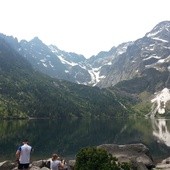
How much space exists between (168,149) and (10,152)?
152 feet

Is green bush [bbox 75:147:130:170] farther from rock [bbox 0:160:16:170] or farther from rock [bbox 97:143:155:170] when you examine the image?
rock [bbox 97:143:155:170]

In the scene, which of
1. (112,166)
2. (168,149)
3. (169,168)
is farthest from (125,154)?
(168,149)

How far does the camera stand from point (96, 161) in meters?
38.2

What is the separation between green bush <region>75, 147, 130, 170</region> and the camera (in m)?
37.7

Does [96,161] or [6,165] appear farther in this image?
→ [6,165]

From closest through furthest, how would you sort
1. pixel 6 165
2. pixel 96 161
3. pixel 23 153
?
pixel 23 153 < pixel 96 161 < pixel 6 165


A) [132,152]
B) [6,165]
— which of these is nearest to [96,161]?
[6,165]

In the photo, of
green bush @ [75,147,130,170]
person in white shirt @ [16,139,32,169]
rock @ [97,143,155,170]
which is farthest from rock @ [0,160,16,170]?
person in white shirt @ [16,139,32,169]

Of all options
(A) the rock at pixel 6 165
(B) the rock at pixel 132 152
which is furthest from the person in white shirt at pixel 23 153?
(B) the rock at pixel 132 152

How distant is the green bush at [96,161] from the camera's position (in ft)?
124

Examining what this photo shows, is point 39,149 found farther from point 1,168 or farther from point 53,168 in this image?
point 53,168

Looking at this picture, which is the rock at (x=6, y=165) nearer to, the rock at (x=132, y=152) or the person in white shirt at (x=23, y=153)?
the rock at (x=132, y=152)

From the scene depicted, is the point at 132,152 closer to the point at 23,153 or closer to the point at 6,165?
the point at 6,165

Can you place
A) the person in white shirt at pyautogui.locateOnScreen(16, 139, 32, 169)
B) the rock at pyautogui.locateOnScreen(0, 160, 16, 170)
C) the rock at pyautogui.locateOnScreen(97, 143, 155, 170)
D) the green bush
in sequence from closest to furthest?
the person in white shirt at pyautogui.locateOnScreen(16, 139, 32, 169) → the green bush → the rock at pyautogui.locateOnScreen(0, 160, 16, 170) → the rock at pyautogui.locateOnScreen(97, 143, 155, 170)
